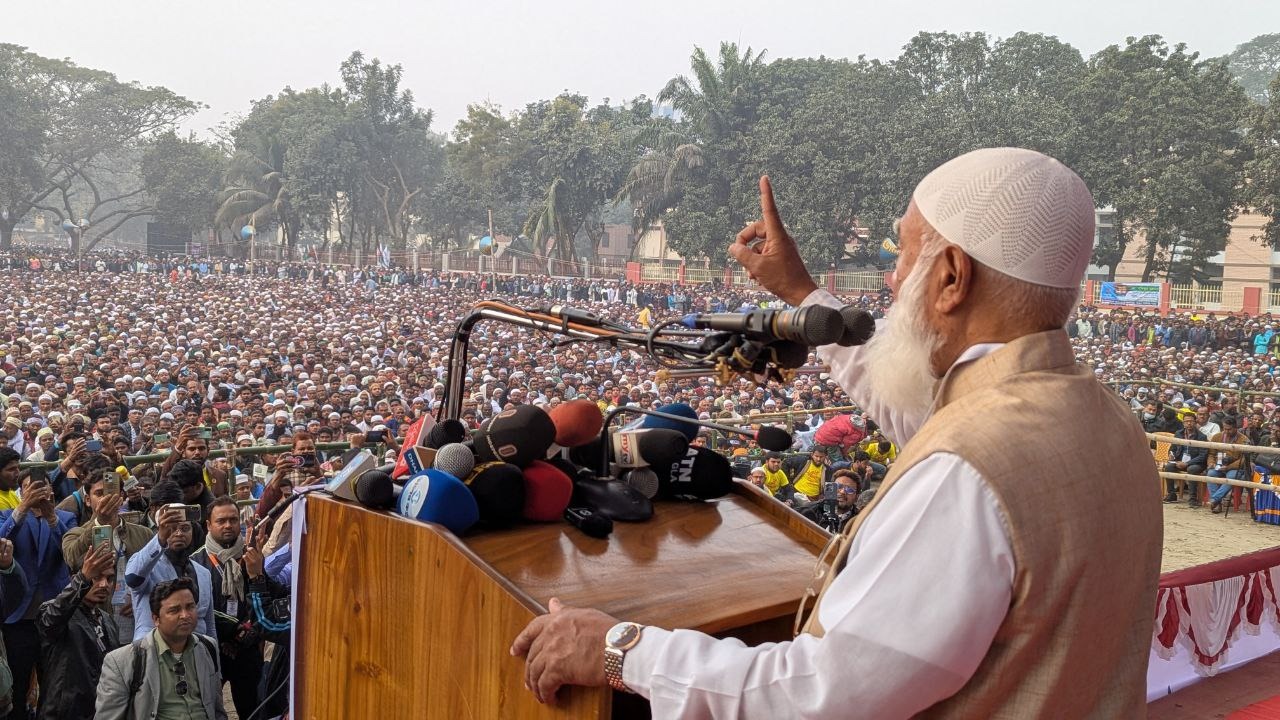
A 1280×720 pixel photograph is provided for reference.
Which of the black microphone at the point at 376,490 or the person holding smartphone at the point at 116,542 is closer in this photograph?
the black microphone at the point at 376,490

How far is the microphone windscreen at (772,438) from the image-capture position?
4.25 ft

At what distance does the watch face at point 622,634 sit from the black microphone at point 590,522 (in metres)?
0.29

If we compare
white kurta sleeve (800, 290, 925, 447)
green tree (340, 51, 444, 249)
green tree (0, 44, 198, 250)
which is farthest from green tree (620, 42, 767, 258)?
white kurta sleeve (800, 290, 925, 447)

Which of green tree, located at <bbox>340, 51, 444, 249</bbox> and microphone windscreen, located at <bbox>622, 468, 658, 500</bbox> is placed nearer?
microphone windscreen, located at <bbox>622, 468, 658, 500</bbox>

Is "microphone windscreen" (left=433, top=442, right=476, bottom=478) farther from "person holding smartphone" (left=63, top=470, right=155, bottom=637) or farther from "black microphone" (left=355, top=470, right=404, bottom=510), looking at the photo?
"person holding smartphone" (left=63, top=470, right=155, bottom=637)

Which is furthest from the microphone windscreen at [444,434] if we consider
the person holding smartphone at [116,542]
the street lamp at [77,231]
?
the street lamp at [77,231]

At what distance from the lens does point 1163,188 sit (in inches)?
878

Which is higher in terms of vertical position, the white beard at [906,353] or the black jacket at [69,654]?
the white beard at [906,353]

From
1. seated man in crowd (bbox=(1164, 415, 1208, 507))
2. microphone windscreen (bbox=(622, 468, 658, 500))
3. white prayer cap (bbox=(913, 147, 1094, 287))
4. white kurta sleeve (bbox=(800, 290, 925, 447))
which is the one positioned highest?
white prayer cap (bbox=(913, 147, 1094, 287))

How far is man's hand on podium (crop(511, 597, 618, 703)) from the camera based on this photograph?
2.87 feet

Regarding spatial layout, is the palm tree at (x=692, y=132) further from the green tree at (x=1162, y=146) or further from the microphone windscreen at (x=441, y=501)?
the microphone windscreen at (x=441, y=501)

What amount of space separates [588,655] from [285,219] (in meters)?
30.0

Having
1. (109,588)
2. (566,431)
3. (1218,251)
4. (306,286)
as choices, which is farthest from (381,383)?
(1218,251)

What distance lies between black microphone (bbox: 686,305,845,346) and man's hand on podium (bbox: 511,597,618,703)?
0.96 ft
